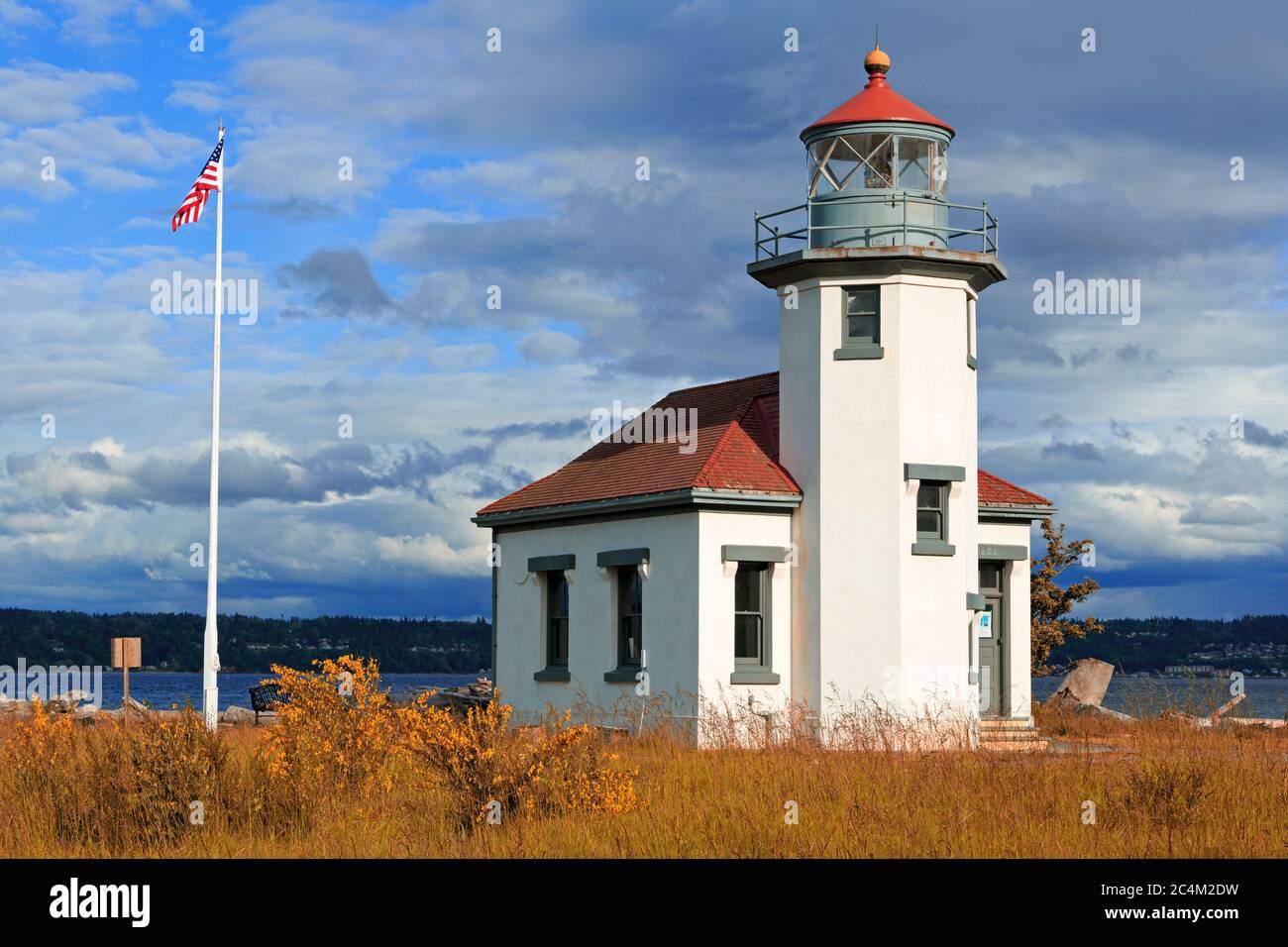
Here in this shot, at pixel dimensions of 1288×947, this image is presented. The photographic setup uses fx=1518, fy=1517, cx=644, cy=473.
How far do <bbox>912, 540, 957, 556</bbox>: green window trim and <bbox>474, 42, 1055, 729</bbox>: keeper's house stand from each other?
24mm

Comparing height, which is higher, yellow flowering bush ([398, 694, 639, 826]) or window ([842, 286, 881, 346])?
window ([842, 286, 881, 346])

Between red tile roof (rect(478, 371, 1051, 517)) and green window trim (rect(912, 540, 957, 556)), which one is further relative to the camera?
red tile roof (rect(478, 371, 1051, 517))

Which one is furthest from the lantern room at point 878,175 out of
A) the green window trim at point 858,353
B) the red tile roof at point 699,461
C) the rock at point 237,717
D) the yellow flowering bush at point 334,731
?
the rock at point 237,717

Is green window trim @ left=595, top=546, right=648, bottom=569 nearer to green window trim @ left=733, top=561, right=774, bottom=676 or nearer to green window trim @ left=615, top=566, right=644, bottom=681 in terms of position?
green window trim @ left=615, top=566, right=644, bottom=681

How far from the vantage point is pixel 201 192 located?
26.7 m

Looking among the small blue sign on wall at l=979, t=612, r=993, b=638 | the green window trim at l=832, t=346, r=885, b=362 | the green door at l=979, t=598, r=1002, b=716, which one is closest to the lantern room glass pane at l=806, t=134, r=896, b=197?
the green window trim at l=832, t=346, r=885, b=362

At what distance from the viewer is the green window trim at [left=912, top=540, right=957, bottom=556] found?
24.0 meters

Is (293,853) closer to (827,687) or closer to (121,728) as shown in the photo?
(121,728)

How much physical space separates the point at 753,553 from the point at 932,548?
2.85 metres

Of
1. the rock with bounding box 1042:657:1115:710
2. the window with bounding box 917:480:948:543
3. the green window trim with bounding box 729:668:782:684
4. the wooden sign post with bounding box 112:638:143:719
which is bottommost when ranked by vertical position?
the rock with bounding box 1042:657:1115:710
